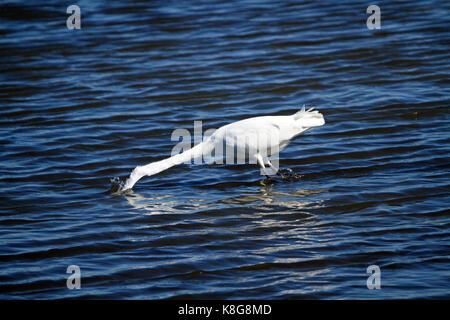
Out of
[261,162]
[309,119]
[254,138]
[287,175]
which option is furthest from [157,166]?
[309,119]

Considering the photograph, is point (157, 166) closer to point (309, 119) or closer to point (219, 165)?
point (219, 165)

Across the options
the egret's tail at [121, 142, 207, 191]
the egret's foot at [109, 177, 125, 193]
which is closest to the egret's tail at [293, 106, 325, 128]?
the egret's tail at [121, 142, 207, 191]

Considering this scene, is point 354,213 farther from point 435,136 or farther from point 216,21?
point 216,21

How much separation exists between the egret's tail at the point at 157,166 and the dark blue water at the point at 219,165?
10.8 inches

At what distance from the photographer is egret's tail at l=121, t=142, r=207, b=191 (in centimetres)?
836

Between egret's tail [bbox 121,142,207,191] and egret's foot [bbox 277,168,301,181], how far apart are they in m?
1.12

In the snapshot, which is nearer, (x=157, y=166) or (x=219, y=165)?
(x=157, y=166)

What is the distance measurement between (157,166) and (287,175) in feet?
6.02

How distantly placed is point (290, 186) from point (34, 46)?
908 cm

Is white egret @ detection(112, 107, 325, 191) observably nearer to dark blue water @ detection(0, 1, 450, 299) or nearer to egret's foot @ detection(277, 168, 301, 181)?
egret's foot @ detection(277, 168, 301, 181)

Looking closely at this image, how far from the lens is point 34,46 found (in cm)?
1548

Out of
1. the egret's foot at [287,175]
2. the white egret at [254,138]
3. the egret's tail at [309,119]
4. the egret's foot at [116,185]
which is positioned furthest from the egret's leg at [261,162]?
the egret's foot at [116,185]

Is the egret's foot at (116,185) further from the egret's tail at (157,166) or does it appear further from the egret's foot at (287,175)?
the egret's foot at (287,175)

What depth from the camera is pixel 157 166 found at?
332 inches
